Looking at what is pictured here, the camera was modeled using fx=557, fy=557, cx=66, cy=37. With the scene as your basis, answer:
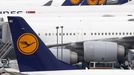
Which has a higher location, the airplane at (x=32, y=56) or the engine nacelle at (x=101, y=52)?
the airplane at (x=32, y=56)

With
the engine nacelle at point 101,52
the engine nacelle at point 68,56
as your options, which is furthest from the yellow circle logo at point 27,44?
the engine nacelle at point 101,52

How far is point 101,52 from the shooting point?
50.2 m

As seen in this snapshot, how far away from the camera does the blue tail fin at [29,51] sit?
2881 cm

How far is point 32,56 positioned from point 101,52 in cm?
2152

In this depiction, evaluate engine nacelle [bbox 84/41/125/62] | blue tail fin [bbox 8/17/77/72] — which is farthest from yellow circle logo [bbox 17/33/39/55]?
engine nacelle [bbox 84/41/125/62]

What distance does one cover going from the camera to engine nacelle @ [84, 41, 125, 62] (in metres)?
50.2

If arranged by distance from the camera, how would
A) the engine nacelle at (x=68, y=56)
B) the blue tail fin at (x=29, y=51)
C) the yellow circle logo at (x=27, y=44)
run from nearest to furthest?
the blue tail fin at (x=29, y=51), the yellow circle logo at (x=27, y=44), the engine nacelle at (x=68, y=56)

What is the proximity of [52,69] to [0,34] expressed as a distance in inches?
1033

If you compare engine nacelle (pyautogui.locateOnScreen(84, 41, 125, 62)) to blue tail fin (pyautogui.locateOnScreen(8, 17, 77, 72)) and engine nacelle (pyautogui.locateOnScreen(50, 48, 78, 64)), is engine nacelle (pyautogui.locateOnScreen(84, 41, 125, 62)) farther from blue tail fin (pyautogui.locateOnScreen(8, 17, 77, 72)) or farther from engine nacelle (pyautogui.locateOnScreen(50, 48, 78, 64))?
blue tail fin (pyautogui.locateOnScreen(8, 17, 77, 72))

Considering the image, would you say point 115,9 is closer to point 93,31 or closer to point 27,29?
point 93,31

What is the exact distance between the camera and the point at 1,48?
5231 cm

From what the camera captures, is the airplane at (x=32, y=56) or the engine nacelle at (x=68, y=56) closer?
the airplane at (x=32, y=56)

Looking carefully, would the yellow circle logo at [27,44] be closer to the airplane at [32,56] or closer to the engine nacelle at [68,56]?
the airplane at [32,56]

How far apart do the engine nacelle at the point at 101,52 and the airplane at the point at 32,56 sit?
21001 millimetres
